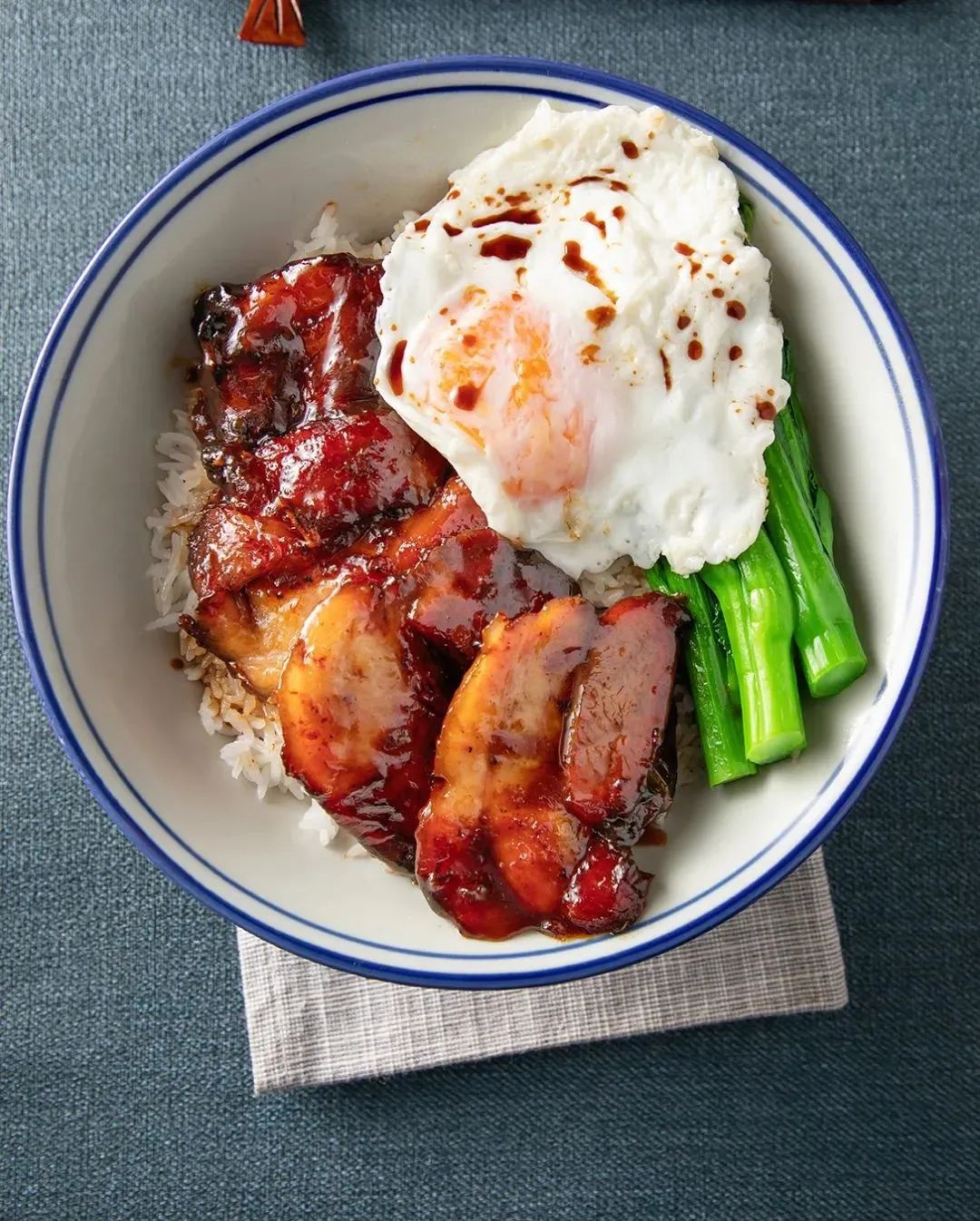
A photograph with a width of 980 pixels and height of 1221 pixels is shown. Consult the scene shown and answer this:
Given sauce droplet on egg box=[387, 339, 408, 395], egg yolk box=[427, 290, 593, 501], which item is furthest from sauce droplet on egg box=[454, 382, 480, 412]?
sauce droplet on egg box=[387, 339, 408, 395]

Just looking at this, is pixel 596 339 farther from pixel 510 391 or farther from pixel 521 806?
pixel 521 806

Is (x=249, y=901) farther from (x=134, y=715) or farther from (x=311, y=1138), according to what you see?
(x=311, y=1138)

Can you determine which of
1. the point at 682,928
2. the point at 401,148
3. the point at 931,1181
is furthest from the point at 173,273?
the point at 931,1181

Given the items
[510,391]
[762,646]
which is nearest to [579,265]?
[510,391]

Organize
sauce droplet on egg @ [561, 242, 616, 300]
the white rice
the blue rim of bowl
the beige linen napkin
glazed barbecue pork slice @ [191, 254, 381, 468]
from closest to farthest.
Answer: the blue rim of bowl, sauce droplet on egg @ [561, 242, 616, 300], glazed barbecue pork slice @ [191, 254, 381, 468], the white rice, the beige linen napkin

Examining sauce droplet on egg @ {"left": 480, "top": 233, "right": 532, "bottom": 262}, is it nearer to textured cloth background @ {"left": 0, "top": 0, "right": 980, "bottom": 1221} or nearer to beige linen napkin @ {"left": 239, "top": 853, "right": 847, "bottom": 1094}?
textured cloth background @ {"left": 0, "top": 0, "right": 980, "bottom": 1221}

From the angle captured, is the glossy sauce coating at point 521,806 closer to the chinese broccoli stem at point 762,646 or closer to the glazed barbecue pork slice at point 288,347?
the chinese broccoli stem at point 762,646

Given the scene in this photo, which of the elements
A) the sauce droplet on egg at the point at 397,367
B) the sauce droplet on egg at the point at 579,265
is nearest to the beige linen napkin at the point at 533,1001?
the sauce droplet on egg at the point at 397,367
